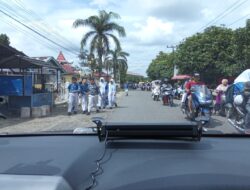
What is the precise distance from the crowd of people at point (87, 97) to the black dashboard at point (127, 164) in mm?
20140

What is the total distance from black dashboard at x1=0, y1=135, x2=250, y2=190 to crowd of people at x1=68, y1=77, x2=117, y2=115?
2014 centimetres

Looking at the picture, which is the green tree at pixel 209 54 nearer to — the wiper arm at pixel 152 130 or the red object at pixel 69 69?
the red object at pixel 69 69

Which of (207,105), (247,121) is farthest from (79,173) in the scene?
(207,105)

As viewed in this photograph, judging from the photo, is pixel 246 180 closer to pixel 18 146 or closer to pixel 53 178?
pixel 53 178

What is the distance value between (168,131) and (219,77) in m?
Answer: 41.7

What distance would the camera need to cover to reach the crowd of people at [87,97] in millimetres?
23484

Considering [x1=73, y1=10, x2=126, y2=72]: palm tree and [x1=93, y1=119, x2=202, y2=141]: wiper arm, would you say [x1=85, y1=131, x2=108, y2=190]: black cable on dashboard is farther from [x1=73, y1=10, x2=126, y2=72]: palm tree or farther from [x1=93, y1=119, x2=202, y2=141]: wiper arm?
[x1=73, y1=10, x2=126, y2=72]: palm tree

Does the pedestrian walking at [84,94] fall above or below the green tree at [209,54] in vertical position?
below

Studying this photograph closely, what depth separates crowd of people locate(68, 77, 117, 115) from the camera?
2348 cm

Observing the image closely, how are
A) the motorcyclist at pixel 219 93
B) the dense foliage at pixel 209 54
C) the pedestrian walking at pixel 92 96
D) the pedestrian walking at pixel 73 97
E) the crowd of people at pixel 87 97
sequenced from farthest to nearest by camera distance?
1. the dense foliage at pixel 209 54
2. the pedestrian walking at pixel 92 96
3. the crowd of people at pixel 87 97
4. the pedestrian walking at pixel 73 97
5. the motorcyclist at pixel 219 93

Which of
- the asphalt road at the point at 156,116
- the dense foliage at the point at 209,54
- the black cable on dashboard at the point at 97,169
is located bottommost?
the asphalt road at the point at 156,116

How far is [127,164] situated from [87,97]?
71.7 ft

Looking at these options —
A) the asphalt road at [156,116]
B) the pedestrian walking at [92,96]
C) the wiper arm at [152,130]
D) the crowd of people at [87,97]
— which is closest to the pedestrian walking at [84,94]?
the crowd of people at [87,97]

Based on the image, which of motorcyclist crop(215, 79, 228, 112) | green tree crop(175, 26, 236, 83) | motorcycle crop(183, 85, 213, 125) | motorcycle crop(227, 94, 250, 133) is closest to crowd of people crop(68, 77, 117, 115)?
motorcyclist crop(215, 79, 228, 112)
